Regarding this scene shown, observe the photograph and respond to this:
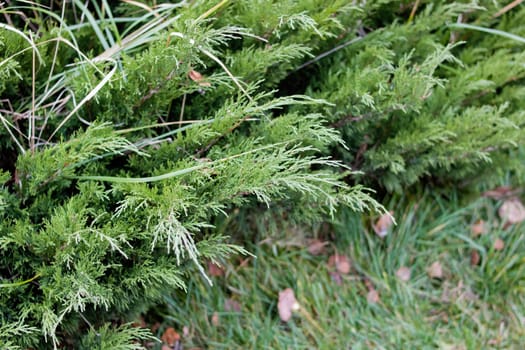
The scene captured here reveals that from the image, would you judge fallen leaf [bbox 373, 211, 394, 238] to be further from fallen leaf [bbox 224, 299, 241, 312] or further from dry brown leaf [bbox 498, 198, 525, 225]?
fallen leaf [bbox 224, 299, 241, 312]

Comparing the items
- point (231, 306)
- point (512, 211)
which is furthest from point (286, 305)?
point (512, 211)

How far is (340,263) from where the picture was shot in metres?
2.37

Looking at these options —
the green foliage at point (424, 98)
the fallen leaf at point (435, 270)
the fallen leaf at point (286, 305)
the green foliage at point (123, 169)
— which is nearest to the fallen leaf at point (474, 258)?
the fallen leaf at point (435, 270)

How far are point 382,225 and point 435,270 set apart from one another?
0.32 m

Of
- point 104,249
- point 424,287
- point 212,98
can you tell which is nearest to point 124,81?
point 212,98

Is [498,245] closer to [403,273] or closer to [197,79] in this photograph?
[403,273]

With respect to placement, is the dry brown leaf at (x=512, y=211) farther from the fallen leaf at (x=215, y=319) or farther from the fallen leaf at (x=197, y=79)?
the fallen leaf at (x=197, y=79)

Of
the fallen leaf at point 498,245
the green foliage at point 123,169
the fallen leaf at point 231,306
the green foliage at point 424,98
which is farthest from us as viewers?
the fallen leaf at point 498,245

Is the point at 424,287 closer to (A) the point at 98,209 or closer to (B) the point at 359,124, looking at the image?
(B) the point at 359,124

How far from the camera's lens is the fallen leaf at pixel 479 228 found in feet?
8.17

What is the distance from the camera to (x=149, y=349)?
203 centimetres

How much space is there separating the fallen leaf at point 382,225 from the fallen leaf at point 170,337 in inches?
40.4

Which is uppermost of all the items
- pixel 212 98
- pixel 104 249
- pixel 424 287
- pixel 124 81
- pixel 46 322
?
pixel 124 81

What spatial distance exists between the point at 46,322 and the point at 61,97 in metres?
0.79
